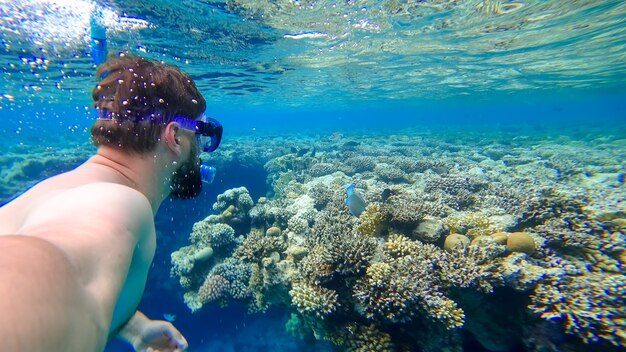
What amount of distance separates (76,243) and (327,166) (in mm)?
12809

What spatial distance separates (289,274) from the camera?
20.4ft

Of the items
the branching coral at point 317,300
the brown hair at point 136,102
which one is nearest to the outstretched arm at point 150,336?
the brown hair at point 136,102

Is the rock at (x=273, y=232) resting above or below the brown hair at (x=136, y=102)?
below

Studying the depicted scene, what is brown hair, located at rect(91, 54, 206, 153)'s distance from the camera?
2.15 metres

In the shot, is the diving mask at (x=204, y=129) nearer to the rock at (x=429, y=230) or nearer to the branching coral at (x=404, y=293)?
the branching coral at (x=404, y=293)

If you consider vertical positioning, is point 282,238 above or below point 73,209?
below

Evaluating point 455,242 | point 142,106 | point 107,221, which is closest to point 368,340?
point 455,242

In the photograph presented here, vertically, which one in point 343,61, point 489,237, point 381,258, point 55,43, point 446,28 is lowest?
point 55,43

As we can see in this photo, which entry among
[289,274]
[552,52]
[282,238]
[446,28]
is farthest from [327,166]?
[552,52]

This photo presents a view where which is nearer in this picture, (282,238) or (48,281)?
(48,281)

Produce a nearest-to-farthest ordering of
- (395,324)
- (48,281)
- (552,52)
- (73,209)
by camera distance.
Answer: (48,281) < (73,209) < (395,324) < (552,52)

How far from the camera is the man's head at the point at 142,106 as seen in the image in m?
2.16

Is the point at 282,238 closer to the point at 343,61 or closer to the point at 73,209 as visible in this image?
the point at 73,209

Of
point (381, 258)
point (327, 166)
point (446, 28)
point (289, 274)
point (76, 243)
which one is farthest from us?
point (446, 28)
